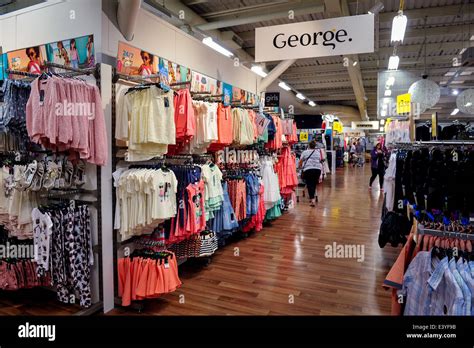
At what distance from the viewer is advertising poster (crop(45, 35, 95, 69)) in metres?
3.25

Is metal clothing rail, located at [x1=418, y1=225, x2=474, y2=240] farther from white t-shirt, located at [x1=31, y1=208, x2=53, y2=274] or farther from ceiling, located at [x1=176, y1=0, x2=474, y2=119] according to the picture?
white t-shirt, located at [x1=31, y1=208, x2=53, y2=274]

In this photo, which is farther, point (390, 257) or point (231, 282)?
point (390, 257)

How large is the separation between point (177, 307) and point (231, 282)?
807mm

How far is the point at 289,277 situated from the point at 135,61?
324 cm

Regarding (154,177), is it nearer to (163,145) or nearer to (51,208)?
(163,145)

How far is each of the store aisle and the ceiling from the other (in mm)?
2927

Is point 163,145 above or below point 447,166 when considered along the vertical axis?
above

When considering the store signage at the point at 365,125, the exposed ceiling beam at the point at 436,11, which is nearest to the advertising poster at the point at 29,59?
the exposed ceiling beam at the point at 436,11

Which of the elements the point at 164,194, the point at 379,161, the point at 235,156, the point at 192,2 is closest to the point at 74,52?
the point at 164,194

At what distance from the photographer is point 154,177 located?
128 inches

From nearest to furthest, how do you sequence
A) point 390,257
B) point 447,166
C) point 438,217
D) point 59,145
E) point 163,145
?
point 447,166
point 438,217
point 59,145
point 163,145
point 390,257

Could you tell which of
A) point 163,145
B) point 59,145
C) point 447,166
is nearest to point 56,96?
point 59,145
